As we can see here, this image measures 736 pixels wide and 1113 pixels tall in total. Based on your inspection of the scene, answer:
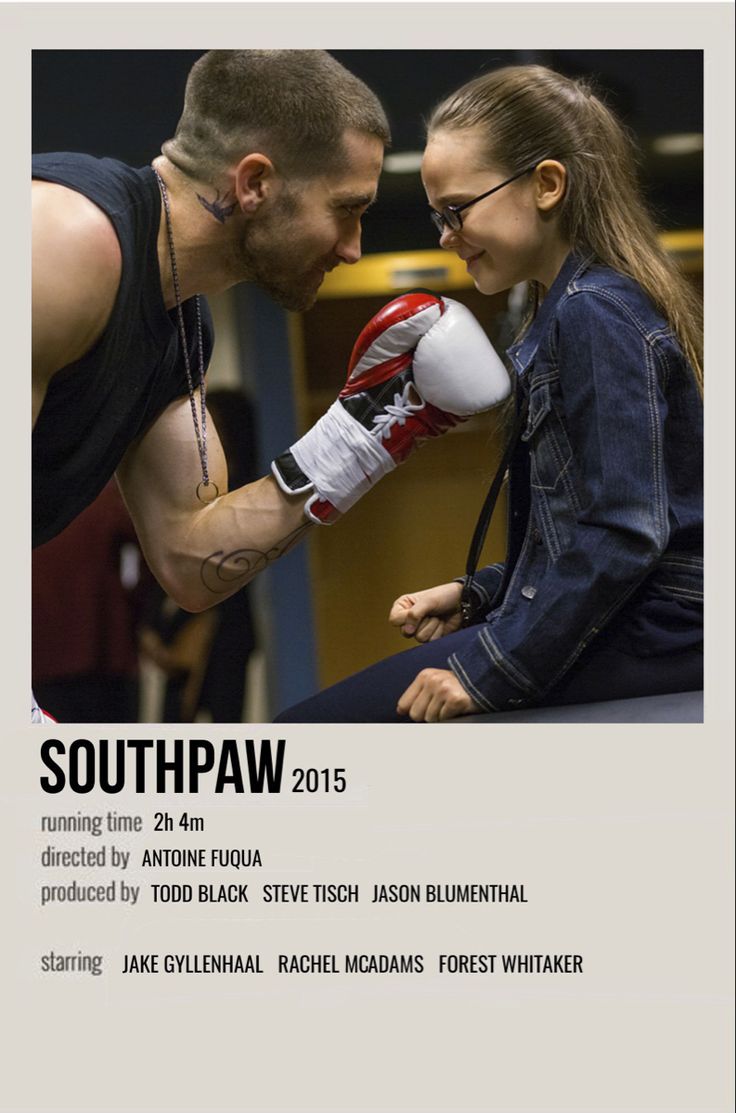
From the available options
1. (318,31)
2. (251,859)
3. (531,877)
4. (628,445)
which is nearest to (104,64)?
(318,31)

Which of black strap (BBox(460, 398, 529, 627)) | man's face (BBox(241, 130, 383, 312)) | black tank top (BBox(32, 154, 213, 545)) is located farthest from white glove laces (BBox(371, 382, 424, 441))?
black tank top (BBox(32, 154, 213, 545))

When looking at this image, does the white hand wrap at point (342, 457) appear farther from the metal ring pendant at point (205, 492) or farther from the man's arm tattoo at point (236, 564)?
the metal ring pendant at point (205, 492)

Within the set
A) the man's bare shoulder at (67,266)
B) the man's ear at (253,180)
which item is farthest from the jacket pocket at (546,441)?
the man's bare shoulder at (67,266)

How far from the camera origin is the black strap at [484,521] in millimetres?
1903

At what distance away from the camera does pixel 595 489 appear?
170 centimetres

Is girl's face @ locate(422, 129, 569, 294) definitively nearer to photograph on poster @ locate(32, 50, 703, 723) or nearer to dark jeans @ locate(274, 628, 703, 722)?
photograph on poster @ locate(32, 50, 703, 723)

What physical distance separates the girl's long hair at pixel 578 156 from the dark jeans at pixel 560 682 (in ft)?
1.42

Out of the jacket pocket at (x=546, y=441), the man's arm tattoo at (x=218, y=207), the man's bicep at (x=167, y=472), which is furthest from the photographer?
the man's bicep at (x=167, y=472)

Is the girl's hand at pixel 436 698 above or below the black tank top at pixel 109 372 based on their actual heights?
below

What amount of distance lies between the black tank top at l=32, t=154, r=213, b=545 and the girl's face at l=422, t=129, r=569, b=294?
47 cm

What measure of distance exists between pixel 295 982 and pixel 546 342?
999 millimetres

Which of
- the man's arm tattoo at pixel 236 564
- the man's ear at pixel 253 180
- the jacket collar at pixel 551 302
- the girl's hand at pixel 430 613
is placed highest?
the man's ear at pixel 253 180

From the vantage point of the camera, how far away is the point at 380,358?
6.44 feet

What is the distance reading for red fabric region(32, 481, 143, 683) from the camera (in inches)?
106
